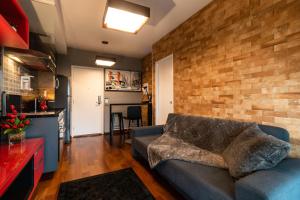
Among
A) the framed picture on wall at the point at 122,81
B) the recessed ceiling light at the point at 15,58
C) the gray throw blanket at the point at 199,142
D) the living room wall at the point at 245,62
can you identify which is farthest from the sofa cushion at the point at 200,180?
the framed picture on wall at the point at 122,81

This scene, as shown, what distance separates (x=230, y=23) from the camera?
2.09 metres

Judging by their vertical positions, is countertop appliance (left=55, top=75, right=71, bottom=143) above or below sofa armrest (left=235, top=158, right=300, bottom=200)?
above

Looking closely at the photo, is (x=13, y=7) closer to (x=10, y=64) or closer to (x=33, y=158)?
(x=10, y=64)

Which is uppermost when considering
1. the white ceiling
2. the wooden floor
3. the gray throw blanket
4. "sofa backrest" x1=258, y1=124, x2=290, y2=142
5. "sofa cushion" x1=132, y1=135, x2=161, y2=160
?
the white ceiling

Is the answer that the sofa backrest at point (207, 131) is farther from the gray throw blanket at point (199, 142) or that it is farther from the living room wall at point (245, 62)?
the living room wall at point (245, 62)

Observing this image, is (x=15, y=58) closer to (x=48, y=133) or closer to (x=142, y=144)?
(x=48, y=133)

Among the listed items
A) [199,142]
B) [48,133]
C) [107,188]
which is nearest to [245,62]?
[199,142]

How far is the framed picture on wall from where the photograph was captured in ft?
16.0

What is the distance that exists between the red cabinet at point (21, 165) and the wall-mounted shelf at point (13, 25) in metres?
1.19

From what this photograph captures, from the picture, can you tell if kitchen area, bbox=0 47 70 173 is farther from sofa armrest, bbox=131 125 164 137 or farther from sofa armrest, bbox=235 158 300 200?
sofa armrest, bbox=235 158 300 200

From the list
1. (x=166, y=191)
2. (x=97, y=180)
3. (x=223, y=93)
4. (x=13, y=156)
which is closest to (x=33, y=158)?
(x=13, y=156)

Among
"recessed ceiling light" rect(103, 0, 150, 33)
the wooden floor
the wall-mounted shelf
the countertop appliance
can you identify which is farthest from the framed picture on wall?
the wall-mounted shelf

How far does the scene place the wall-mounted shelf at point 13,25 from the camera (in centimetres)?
159

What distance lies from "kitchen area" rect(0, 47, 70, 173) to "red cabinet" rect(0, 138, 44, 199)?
0.17 meters
